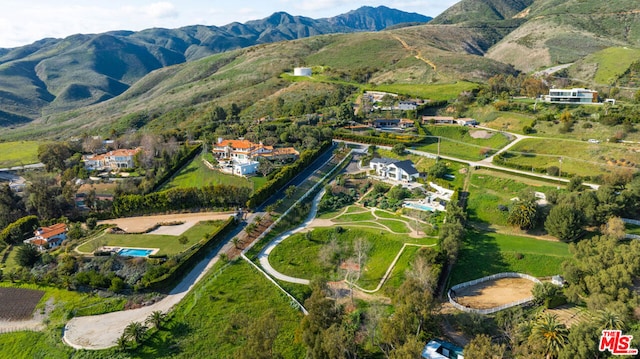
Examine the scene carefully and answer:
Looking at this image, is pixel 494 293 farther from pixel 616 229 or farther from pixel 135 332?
pixel 135 332

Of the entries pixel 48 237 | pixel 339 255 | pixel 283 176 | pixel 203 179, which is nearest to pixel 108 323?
pixel 48 237

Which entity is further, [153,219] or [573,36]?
[573,36]

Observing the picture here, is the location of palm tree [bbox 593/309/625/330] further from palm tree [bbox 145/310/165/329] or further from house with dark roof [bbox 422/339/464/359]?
palm tree [bbox 145/310/165/329]

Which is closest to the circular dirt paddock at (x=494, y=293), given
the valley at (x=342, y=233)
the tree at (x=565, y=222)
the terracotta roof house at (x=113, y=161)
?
the valley at (x=342, y=233)

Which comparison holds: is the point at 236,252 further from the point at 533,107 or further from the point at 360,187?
the point at 533,107

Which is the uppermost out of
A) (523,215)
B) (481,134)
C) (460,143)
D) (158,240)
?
(481,134)

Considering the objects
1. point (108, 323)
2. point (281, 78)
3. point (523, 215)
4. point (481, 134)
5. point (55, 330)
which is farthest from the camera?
point (281, 78)

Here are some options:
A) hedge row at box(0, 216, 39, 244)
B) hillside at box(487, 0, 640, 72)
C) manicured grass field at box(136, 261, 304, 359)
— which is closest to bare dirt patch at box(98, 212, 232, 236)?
hedge row at box(0, 216, 39, 244)
